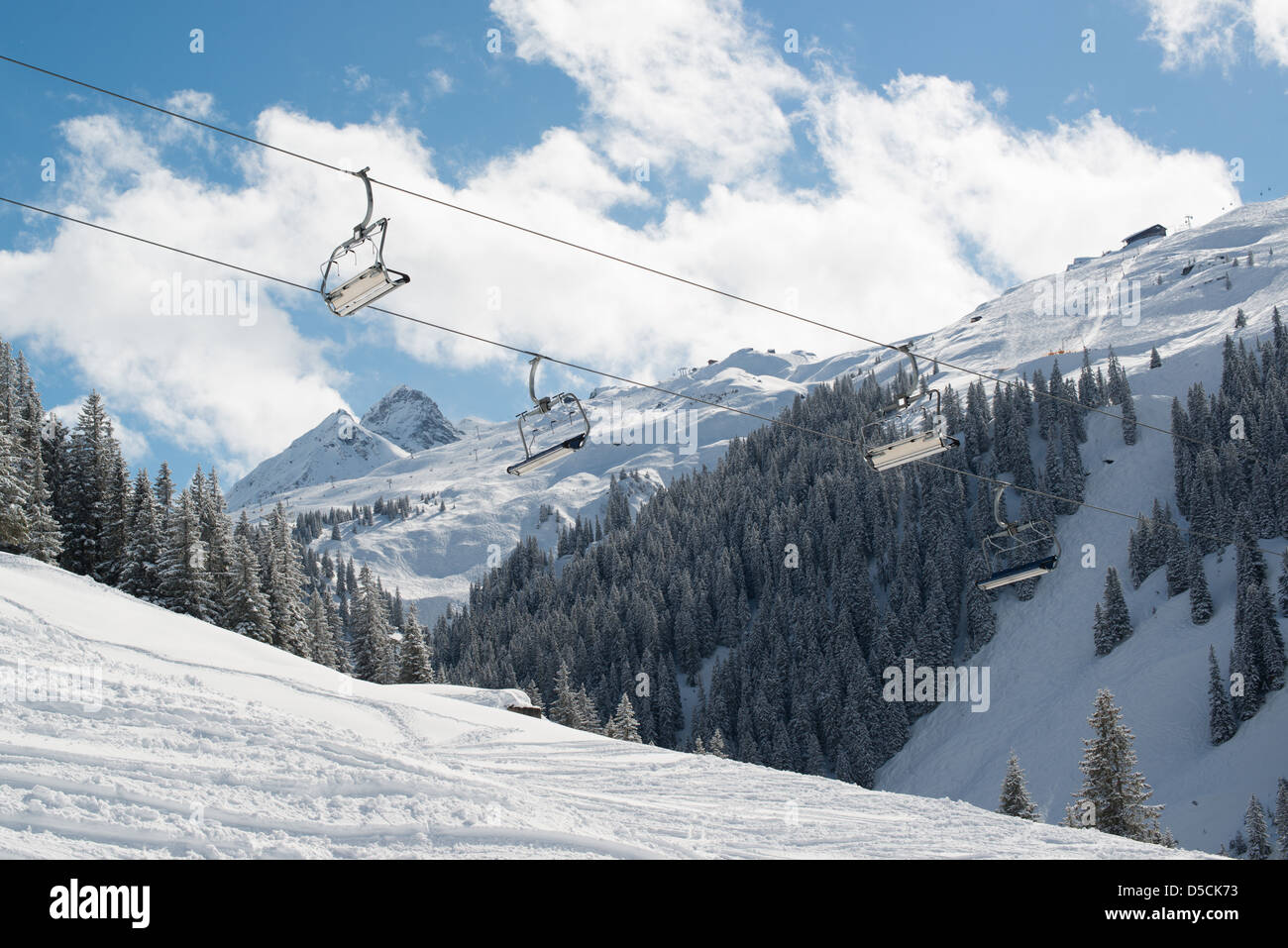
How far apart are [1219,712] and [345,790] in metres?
73.1

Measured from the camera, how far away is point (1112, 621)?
8881 cm

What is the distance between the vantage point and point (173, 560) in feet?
139

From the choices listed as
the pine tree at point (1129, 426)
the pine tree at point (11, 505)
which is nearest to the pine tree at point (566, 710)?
the pine tree at point (11, 505)

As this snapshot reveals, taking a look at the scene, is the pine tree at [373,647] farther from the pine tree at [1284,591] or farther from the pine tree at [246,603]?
the pine tree at [1284,591]

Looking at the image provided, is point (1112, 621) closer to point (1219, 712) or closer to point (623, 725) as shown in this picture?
point (1219, 712)

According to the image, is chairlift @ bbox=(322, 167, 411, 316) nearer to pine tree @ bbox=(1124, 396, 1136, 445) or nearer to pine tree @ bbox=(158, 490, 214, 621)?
pine tree @ bbox=(158, 490, 214, 621)

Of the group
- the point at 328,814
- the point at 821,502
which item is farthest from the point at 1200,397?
the point at 328,814

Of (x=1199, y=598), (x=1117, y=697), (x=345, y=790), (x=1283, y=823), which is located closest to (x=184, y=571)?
(x=345, y=790)

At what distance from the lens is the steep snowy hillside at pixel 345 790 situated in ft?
36.3

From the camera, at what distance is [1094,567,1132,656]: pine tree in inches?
3477

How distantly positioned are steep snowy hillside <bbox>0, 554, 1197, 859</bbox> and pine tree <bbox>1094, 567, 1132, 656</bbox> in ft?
255

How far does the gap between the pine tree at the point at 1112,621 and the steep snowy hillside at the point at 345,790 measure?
77832mm
